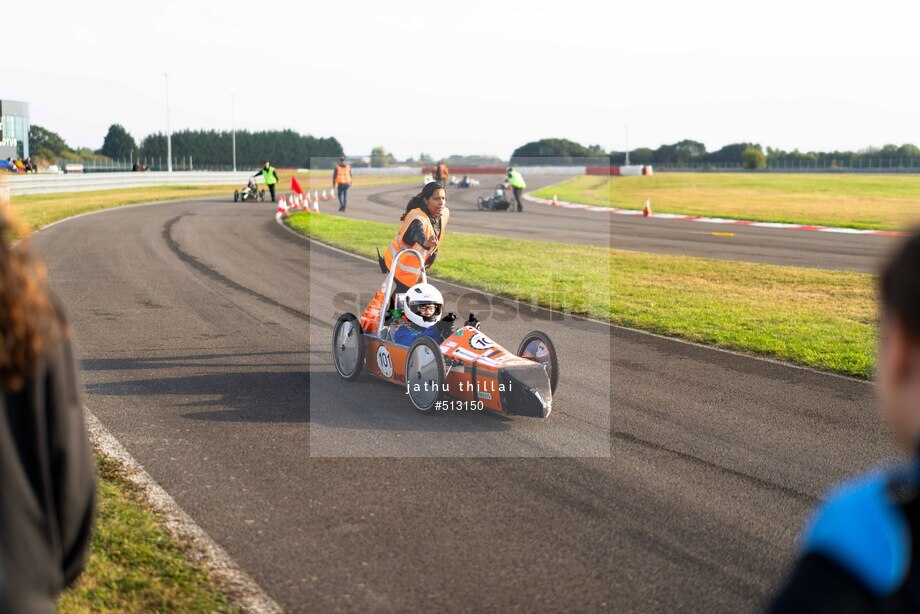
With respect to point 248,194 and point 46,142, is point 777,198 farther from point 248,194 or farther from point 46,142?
point 46,142

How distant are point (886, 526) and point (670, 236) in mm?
27836

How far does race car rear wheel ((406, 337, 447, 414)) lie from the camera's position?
340 inches

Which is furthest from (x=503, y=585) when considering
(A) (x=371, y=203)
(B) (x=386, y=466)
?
(A) (x=371, y=203)

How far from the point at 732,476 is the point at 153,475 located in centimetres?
432

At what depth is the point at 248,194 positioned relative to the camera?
4238 centimetres

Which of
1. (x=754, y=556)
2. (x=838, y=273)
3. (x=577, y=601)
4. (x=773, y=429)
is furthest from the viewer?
(x=838, y=273)

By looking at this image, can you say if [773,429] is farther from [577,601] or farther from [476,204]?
[476,204]

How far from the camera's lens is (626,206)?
43.9 m

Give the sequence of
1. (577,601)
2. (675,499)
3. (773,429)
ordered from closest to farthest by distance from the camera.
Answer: (577,601) → (675,499) → (773,429)

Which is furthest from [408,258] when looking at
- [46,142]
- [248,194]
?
[46,142]

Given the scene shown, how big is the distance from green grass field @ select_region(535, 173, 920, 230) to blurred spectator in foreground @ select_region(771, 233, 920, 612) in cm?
2805

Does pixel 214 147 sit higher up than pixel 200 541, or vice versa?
pixel 214 147

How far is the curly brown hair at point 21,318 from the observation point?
2.05 meters

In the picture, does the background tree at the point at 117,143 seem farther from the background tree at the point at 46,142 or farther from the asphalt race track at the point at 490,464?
the asphalt race track at the point at 490,464
